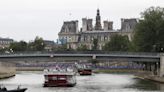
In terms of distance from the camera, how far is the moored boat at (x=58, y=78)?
75.2 m

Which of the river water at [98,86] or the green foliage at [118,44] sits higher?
the green foliage at [118,44]

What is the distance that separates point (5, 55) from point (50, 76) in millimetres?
13889

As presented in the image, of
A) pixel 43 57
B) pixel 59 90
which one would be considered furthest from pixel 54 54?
pixel 59 90

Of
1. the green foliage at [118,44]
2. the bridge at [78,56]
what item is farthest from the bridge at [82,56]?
the green foliage at [118,44]

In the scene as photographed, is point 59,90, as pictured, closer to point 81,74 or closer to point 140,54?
point 140,54

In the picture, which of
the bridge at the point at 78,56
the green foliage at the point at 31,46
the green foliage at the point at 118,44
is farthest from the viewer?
the green foliage at the point at 31,46

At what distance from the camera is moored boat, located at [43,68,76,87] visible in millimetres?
75188

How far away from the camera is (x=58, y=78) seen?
76000 mm

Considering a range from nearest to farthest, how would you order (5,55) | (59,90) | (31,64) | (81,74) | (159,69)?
(59,90), (5,55), (159,69), (81,74), (31,64)

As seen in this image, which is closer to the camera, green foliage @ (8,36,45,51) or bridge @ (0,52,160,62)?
bridge @ (0,52,160,62)

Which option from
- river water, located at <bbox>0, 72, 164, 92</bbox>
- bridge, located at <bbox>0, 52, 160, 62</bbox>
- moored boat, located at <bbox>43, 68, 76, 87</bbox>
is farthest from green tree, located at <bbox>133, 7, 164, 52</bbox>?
moored boat, located at <bbox>43, 68, 76, 87</bbox>

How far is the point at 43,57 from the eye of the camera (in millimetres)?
88750

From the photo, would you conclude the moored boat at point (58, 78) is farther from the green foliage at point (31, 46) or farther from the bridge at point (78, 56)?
the green foliage at point (31, 46)

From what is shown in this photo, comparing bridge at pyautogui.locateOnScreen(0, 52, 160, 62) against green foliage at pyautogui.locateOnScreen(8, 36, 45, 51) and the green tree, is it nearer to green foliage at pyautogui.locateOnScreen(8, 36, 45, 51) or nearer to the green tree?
the green tree
